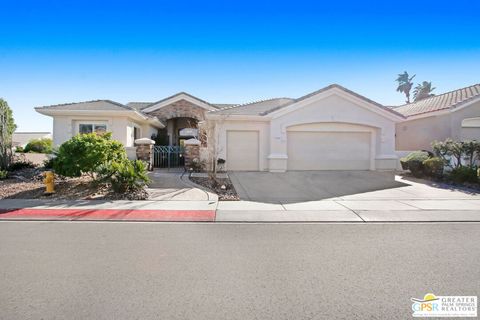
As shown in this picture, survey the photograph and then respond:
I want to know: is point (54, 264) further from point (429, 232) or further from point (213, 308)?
point (429, 232)

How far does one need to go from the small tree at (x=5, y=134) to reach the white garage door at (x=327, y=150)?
14.6m

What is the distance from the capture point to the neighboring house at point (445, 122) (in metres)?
15.8

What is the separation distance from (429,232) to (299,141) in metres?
9.50

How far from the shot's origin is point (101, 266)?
4.00m

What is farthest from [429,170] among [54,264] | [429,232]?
[54,264]

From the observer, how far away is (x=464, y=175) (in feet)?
38.4

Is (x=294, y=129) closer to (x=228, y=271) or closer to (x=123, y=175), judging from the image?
(x=123, y=175)

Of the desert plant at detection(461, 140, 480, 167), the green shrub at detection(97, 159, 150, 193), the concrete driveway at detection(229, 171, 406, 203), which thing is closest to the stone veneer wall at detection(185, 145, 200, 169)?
the concrete driveway at detection(229, 171, 406, 203)

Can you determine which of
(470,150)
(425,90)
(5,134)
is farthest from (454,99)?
(425,90)

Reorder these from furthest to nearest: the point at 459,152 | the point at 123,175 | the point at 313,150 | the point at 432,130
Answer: the point at 432,130, the point at 313,150, the point at 459,152, the point at 123,175

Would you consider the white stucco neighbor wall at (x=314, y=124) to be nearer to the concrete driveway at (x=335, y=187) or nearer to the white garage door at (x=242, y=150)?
the white garage door at (x=242, y=150)

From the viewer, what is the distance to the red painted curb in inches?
267

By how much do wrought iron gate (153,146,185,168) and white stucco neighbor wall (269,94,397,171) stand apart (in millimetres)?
5802

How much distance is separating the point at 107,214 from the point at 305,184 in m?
8.10
